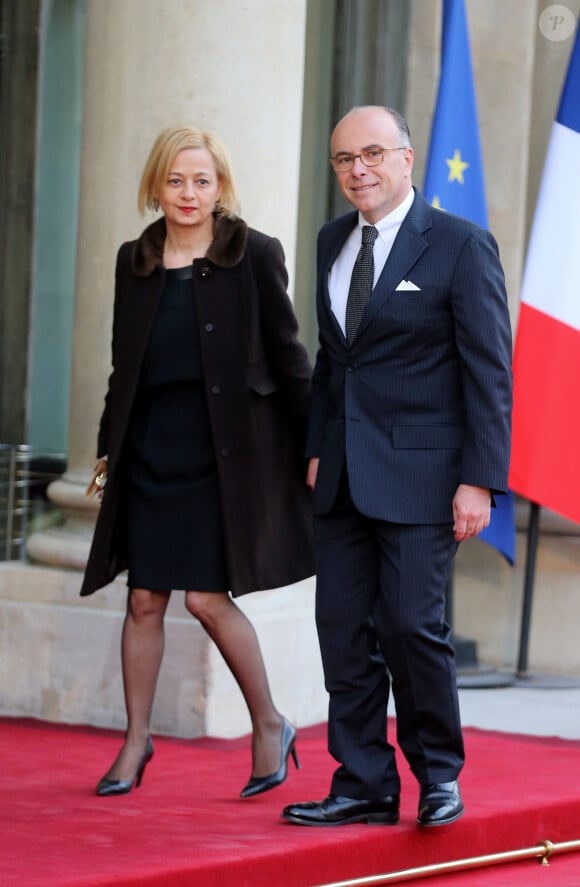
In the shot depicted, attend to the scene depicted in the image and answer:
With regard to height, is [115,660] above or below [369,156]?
below

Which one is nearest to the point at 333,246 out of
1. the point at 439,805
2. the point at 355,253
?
the point at 355,253

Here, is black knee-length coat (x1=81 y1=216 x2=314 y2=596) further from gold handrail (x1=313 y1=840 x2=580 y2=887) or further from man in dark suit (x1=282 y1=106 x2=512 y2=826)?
gold handrail (x1=313 y1=840 x2=580 y2=887)

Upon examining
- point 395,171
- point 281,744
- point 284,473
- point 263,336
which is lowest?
point 281,744

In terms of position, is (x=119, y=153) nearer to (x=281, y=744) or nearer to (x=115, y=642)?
(x=115, y=642)

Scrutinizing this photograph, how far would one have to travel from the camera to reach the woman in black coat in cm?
445

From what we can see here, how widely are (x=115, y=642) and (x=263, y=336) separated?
5.05 ft

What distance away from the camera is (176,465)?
4.48 m

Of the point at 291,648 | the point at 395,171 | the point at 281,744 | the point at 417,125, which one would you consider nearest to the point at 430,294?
the point at 395,171

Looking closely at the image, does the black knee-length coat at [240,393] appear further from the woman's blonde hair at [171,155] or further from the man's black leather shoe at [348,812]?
the man's black leather shoe at [348,812]

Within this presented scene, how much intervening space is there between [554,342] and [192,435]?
2.49m

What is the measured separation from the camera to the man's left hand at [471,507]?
12.4 feet

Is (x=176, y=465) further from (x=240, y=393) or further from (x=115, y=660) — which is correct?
(x=115, y=660)

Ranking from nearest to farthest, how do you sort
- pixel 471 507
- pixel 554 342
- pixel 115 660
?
1. pixel 471 507
2. pixel 115 660
3. pixel 554 342

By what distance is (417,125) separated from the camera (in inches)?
290
